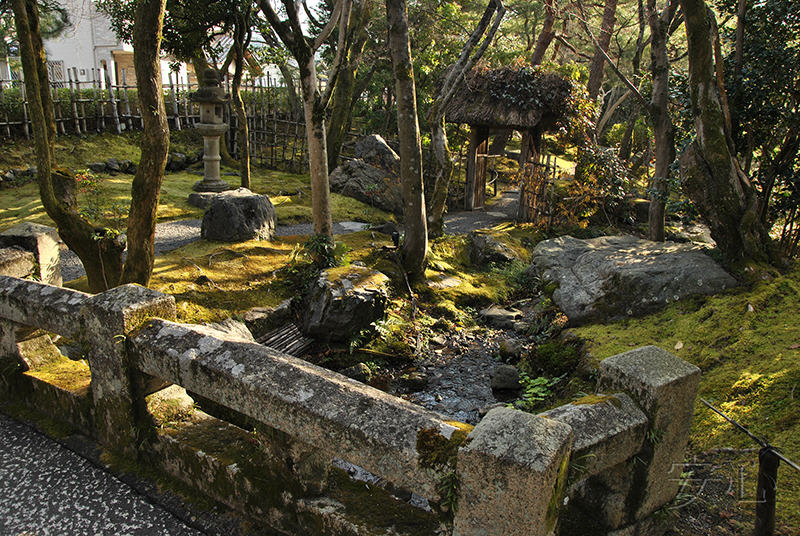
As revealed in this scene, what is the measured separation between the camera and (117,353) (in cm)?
303

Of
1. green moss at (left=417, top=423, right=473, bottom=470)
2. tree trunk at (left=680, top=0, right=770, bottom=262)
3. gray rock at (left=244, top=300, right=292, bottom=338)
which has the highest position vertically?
tree trunk at (left=680, top=0, right=770, bottom=262)

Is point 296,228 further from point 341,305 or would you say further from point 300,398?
point 300,398

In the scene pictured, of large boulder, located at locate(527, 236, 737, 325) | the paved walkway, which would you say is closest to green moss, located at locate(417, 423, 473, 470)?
the paved walkway

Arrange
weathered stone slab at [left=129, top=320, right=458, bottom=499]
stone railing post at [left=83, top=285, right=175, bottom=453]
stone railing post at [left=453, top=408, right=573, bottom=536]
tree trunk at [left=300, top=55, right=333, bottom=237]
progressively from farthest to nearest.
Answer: tree trunk at [left=300, top=55, right=333, bottom=237], stone railing post at [left=83, top=285, right=175, bottom=453], weathered stone slab at [left=129, top=320, right=458, bottom=499], stone railing post at [left=453, top=408, right=573, bottom=536]

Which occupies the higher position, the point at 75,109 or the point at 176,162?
the point at 75,109

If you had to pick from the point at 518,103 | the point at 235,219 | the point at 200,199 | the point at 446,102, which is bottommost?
the point at 200,199

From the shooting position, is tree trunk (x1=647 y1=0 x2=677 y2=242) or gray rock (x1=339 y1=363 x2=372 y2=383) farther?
tree trunk (x1=647 y1=0 x2=677 y2=242)

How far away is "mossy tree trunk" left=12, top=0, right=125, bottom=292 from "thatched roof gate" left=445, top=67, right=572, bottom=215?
891 cm

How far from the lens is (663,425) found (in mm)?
2717

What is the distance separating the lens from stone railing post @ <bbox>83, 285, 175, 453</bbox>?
3.03 m

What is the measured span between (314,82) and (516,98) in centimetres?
688

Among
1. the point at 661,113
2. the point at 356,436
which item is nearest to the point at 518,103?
the point at 661,113

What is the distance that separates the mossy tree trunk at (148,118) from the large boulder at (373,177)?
8.53 meters

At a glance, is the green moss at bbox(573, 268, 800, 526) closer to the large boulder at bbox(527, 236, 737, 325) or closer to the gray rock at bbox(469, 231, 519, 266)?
the large boulder at bbox(527, 236, 737, 325)
